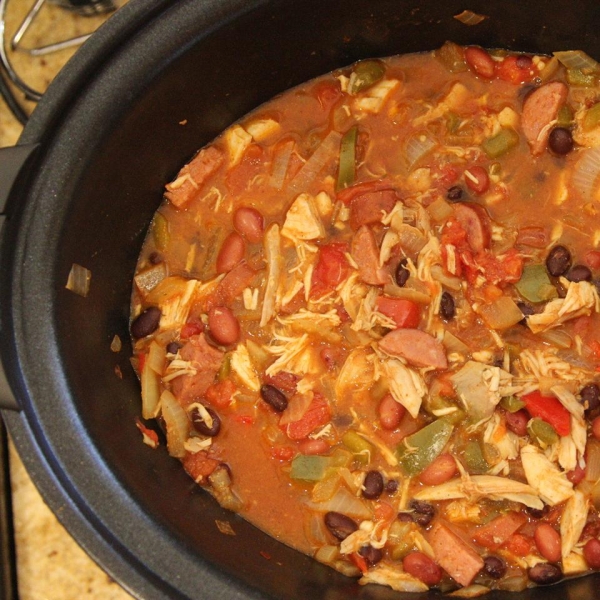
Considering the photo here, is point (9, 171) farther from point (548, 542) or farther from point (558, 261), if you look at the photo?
point (548, 542)

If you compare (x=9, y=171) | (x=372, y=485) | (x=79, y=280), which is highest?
(x=9, y=171)

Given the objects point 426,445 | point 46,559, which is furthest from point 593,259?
point 46,559

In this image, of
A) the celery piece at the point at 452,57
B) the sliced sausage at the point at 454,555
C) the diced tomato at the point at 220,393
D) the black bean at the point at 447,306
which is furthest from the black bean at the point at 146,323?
the celery piece at the point at 452,57

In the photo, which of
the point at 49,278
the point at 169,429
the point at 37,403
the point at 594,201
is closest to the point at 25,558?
the point at 169,429

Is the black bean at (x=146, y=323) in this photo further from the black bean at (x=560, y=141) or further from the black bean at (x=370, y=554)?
the black bean at (x=560, y=141)

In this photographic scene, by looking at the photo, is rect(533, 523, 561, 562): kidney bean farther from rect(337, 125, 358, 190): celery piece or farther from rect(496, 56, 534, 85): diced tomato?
rect(496, 56, 534, 85): diced tomato

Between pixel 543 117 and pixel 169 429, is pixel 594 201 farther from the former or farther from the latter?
pixel 169 429

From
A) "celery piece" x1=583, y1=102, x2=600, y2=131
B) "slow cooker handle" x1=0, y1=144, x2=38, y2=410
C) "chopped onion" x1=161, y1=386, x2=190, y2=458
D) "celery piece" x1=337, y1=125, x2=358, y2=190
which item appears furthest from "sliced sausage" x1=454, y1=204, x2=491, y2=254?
"slow cooker handle" x1=0, y1=144, x2=38, y2=410
